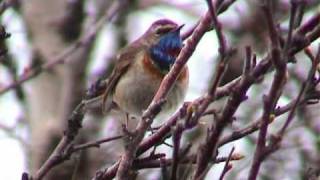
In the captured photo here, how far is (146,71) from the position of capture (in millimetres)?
5066

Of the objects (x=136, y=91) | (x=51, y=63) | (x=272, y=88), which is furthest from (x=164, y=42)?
(x=272, y=88)

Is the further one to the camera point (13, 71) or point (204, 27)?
point (13, 71)

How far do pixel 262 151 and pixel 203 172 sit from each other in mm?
244

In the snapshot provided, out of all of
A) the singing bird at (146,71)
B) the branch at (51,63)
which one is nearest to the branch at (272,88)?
the singing bird at (146,71)

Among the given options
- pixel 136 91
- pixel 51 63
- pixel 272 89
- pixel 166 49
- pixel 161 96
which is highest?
pixel 51 63

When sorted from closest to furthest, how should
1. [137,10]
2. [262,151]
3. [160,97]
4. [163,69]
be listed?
[262,151]
[160,97]
[163,69]
[137,10]

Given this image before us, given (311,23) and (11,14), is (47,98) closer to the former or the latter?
(11,14)

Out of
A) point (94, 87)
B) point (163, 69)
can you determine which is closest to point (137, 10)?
point (163, 69)

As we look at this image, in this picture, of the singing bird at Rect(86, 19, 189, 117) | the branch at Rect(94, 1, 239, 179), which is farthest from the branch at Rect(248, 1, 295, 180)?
the singing bird at Rect(86, 19, 189, 117)

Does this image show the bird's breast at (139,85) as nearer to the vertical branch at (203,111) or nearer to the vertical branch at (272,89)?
the vertical branch at (203,111)

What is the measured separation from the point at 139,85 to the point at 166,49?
0.96 ft

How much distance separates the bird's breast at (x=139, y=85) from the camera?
196 inches

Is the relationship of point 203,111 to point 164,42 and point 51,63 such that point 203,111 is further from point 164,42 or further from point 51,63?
point 51,63

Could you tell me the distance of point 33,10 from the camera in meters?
8.84
